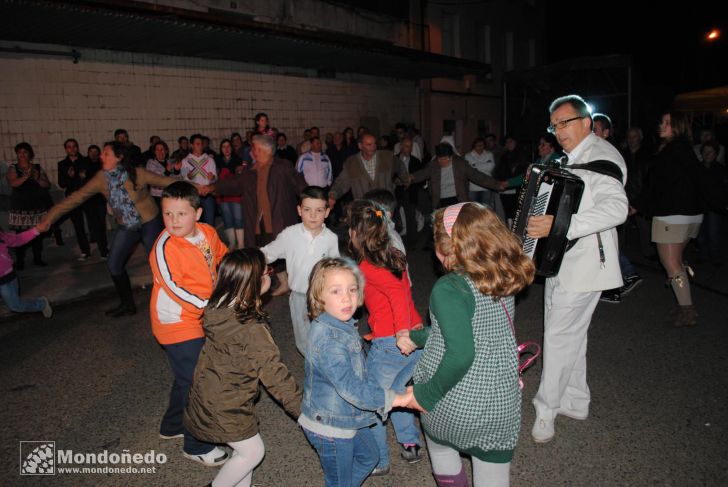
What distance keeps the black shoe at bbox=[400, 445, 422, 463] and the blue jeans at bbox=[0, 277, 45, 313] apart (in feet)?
15.8

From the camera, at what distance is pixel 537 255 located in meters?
3.65

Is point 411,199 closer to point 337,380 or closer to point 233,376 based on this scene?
point 233,376

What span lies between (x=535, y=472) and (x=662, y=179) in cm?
391

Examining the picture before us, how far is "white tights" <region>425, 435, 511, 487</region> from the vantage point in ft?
8.14

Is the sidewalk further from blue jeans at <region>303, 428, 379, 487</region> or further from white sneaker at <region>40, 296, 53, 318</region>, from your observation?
blue jeans at <region>303, 428, 379, 487</region>

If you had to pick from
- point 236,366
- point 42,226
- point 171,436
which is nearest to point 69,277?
point 42,226

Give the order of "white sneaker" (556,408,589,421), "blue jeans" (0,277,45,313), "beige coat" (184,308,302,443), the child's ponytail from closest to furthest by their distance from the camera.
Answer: "beige coat" (184,308,302,443) < the child's ponytail < "white sneaker" (556,408,589,421) < "blue jeans" (0,277,45,313)

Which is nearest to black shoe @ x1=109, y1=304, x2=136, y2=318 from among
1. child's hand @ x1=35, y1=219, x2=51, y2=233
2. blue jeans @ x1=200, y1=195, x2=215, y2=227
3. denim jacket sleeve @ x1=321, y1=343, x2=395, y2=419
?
child's hand @ x1=35, y1=219, x2=51, y2=233

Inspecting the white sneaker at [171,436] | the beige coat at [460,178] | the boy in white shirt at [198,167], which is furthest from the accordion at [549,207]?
the boy in white shirt at [198,167]

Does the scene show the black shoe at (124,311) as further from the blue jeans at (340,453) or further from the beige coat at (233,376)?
the blue jeans at (340,453)

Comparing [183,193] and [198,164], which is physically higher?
[198,164]

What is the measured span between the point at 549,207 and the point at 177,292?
240 centimetres

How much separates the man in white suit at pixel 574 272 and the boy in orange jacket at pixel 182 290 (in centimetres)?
216

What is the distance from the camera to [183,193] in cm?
372
